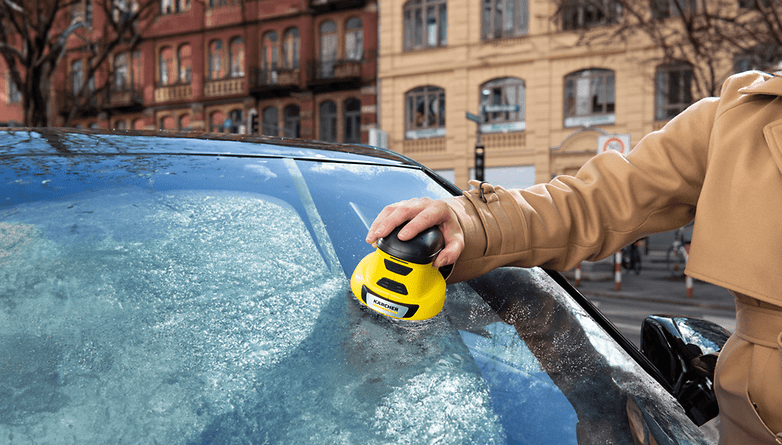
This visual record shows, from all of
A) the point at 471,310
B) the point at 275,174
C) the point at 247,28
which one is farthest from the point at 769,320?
the point at 247,28

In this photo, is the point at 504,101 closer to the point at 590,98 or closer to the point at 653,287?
the point at 590,98

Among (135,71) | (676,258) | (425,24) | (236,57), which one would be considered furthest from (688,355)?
(135,71)

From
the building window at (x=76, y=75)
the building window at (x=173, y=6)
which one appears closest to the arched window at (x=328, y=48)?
the building window at (x=173, y=6)

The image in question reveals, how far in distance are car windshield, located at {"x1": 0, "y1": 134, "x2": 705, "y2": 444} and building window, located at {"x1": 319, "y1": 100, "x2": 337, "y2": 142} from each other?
76.3 ft

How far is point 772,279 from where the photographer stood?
96 centimetres

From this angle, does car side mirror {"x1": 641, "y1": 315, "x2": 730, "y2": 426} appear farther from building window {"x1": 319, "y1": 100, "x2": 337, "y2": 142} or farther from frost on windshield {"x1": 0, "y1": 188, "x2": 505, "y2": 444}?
building window {"x1": 319, "y1": 100, "x2": 337, "y2": 142}

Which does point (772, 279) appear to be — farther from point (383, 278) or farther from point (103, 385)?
point (103, 385)

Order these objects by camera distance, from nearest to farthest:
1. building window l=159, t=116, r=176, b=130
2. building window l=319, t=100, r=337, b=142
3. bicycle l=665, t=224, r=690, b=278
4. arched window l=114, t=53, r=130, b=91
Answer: bicycle l=665, t=224, r=690, b=278, building window l=319, t=100, r=337, b=142, building window l=159, t=116, r=176, b=130, arched window l=114, t=53, r=130, b=91

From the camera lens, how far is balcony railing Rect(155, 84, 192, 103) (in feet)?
85.9

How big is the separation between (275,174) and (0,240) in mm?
487

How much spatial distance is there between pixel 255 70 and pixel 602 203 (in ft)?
81.8

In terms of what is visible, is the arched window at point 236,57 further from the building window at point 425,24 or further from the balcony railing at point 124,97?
the building window at point 425,24

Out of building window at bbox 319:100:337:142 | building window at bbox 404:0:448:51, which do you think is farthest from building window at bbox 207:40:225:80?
building window at bbox 404:0:448:51

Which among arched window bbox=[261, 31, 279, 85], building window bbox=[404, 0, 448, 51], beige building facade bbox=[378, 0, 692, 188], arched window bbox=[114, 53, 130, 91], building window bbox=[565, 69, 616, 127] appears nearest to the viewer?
beige building facade bbox=[378, 0, 692, 188]
